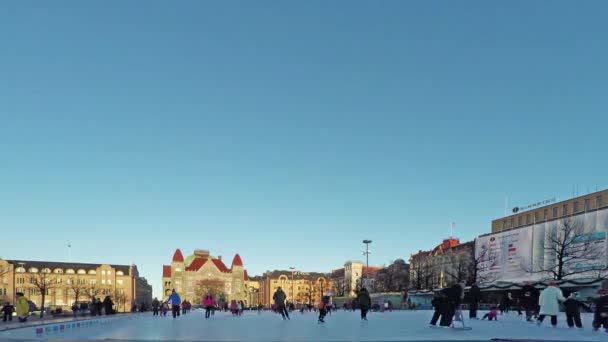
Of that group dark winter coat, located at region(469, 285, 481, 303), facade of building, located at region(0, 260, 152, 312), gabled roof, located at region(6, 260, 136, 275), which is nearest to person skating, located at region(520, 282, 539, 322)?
dark winter coat, located at region(469, 285, 481, 303)

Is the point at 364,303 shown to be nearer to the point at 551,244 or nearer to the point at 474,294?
the point at 474,294

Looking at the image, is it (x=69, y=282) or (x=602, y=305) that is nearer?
(x=602, y=305)

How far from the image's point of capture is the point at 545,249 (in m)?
74.8

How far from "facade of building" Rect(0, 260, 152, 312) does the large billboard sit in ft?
307

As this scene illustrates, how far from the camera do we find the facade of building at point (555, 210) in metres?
83.0

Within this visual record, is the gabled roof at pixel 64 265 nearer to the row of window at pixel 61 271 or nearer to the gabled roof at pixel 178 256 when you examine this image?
the row of window at pixel 61 271

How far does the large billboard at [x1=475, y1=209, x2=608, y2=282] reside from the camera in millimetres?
63688

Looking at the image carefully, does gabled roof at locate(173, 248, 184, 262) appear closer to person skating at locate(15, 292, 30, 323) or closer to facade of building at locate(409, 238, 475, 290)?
facade of building at locate(409, 238, 475, 290)

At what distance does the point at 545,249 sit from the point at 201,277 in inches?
5085

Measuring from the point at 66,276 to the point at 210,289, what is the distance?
122ft

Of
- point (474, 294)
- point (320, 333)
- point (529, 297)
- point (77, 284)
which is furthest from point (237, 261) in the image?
point (320, 333)

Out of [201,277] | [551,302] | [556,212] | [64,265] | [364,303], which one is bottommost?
[201,277]

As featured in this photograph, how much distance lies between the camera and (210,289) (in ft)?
538

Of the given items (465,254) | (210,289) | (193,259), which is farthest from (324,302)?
(193,259)
